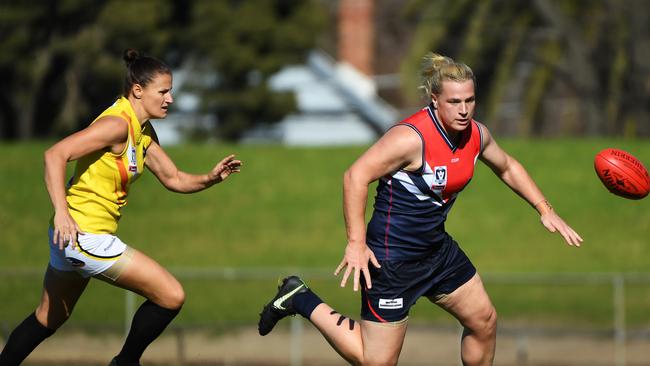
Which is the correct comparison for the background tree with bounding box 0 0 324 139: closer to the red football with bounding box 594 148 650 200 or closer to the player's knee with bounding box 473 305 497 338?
the red football with bounding box 594 148 650 200

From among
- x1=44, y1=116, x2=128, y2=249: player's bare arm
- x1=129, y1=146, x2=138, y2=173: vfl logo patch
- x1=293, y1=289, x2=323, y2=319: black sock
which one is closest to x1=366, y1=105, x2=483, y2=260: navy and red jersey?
x1=293, y1=289, x2=323, y2=319: black sock

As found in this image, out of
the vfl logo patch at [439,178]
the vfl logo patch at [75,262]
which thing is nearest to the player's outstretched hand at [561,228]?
the vfl logo patch at [439,178]

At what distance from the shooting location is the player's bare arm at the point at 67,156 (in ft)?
17.9

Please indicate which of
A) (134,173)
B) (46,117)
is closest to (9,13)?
(46,117)

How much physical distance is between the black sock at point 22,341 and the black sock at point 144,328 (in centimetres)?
48

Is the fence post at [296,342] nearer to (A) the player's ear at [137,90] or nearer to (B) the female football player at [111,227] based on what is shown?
(B) the female football player at [111,227]

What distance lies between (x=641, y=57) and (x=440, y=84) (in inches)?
617

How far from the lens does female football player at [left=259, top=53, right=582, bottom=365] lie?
561 centimetres

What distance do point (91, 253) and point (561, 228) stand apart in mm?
2617

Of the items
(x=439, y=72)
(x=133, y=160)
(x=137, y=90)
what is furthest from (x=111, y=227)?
(x=439, y=72)

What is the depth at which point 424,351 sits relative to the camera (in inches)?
497

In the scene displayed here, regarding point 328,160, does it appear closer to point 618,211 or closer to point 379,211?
point 618,211

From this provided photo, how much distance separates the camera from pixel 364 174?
558cm

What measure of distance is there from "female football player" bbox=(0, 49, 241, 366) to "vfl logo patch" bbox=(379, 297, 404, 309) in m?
1.13
